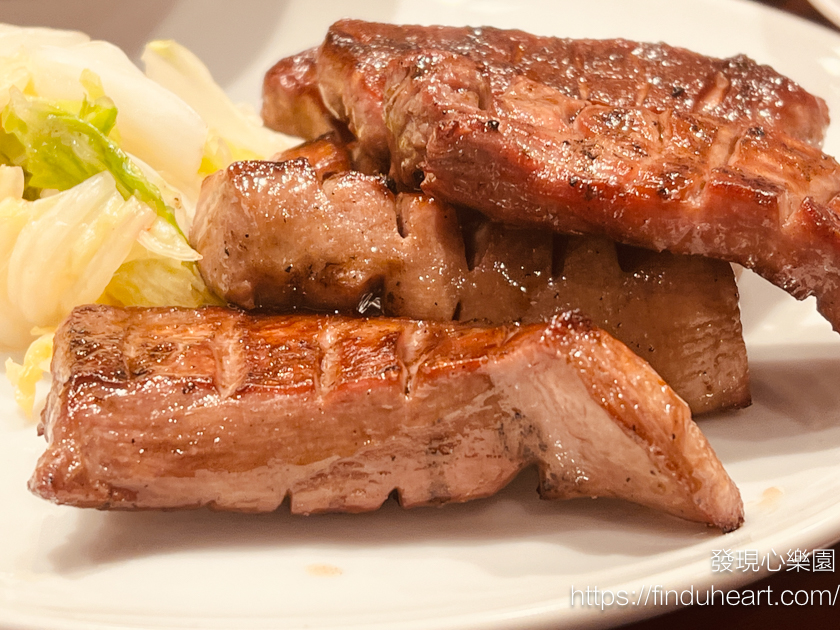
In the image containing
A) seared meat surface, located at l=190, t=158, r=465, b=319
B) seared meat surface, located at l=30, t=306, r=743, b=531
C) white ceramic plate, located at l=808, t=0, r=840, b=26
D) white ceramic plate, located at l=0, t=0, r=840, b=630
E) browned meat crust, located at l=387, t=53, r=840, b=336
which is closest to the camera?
white ceramic plate, located at l=0, t=0, r=840, b=630

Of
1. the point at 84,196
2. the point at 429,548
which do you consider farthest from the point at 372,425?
the point at 84,196

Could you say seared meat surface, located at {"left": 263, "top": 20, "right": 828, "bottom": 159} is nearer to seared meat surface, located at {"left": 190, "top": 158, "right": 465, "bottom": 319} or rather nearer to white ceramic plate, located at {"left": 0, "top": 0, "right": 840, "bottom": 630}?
seared meat surface, located at {"left": 190, "top": 158, "right": 465, "bottom": 319}

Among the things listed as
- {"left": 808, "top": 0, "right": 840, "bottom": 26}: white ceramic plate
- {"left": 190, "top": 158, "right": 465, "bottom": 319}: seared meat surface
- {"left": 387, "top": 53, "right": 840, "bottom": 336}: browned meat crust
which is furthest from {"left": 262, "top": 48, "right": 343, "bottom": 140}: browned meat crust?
{"left": 808, "top": 0, "right": 840, "bottom": 26}: white ceramic plate

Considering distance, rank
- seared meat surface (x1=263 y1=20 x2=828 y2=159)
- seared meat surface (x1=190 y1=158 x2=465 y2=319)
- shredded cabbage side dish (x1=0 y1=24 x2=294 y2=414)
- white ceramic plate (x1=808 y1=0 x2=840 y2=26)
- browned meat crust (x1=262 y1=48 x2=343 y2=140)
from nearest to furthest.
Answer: seared meat surface (x1=190 y1=158 x2=465 y2=319) → seared meat surface (x1=263 y1=20 x2=828 y2=159) → shredded cabbage side dish (x1=0 y1=24 x2=294 y2=414) → browned meat crust (x1=262 y1=48 x2=343 y2=140) → white ceramic plate (x1=808 y1=0 x2=840 y2=26)

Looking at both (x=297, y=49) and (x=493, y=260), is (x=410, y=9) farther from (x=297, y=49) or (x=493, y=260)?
(x=493, y=260)

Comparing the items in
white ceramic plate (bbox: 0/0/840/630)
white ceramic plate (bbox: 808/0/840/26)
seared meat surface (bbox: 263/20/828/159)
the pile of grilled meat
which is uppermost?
white ceramic plate (bbox: 808/0/840/26)

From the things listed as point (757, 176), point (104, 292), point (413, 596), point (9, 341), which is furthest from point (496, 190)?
point (9, 341)

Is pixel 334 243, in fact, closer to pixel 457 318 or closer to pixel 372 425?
pixel 457 318
